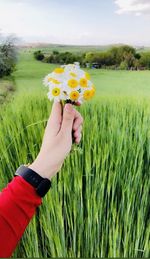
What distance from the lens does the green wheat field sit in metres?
1.07

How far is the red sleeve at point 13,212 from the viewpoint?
1.42 feet

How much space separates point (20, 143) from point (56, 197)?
0.35 metres

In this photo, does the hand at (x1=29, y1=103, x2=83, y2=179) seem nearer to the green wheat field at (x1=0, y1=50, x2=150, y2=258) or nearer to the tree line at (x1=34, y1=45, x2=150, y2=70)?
the green wheat field at (x1=0, y1=50, x2=150, y2=258)

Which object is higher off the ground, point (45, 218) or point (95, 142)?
point (95, 142)

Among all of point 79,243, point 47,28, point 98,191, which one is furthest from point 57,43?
point 79,243

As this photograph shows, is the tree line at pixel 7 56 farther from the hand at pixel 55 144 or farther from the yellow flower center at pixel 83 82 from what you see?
the hand at pixel 55 144

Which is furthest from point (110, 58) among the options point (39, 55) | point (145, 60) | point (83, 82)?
point (83, 82)

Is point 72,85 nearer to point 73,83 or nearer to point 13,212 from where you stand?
point 73,83

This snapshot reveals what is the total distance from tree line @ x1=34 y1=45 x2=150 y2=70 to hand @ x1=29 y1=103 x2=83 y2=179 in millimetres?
940

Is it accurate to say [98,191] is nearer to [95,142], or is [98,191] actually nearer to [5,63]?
[95,142]

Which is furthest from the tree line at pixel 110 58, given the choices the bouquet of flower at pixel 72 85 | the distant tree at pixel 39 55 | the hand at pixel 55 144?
the hand at pixel 55 144

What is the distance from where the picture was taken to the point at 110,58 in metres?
1.45

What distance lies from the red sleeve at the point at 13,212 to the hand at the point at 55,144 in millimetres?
32

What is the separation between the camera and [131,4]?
1328 millimetres
